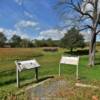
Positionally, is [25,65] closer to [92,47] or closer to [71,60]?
[71,60]

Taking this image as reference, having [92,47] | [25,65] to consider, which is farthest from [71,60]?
[92,47]

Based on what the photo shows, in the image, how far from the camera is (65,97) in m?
6.52

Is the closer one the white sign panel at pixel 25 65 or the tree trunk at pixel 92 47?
the white sign panel at pixel 25 65

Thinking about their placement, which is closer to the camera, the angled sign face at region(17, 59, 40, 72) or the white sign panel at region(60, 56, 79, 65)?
the angled sign face at region(17, 59, 40, 72)

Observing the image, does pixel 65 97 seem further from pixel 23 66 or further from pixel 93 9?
pixel 93 9

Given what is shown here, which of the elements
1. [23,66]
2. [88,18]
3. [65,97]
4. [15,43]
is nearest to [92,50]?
[88,18]

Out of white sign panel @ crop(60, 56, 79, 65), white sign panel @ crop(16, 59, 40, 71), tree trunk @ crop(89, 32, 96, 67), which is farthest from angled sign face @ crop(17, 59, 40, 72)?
tree trunk @ crop(89, 32, 96, 67)

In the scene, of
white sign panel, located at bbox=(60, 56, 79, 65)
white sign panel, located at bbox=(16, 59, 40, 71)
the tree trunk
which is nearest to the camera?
white sign panel, located at bbox=(16, 59, 40, 71)

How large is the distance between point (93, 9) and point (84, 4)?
0.95 metres

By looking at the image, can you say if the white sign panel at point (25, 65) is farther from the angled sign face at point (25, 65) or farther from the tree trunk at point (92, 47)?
the tree trunk at point (92, 47)

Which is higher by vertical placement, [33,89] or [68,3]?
[68,3]

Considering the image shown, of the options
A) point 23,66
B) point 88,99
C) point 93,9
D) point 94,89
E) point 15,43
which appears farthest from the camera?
point 15,43

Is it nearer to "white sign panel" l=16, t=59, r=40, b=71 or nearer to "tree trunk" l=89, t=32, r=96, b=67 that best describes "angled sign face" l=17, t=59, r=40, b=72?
"white sign panel" l=16, t=59, r=40, b=71

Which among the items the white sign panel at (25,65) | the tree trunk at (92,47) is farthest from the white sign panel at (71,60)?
the tree trunk at (92,47)
